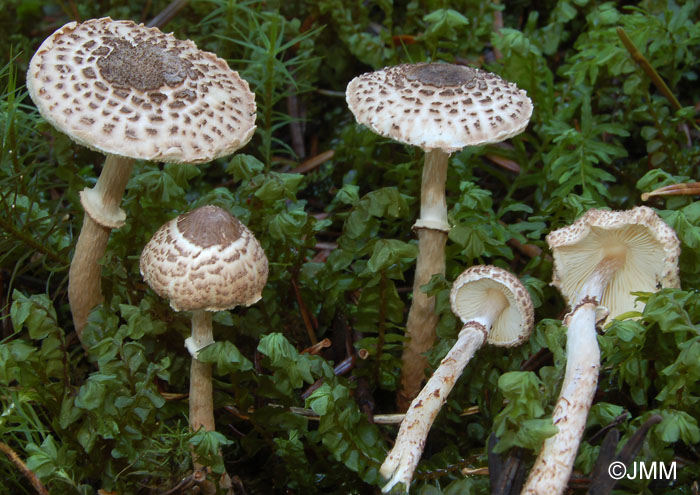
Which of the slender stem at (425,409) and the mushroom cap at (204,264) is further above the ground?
the mushroom cap at (204,264)

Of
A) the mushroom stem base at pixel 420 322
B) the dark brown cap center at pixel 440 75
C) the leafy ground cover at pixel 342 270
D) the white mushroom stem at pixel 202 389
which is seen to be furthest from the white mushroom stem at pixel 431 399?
the dark brown cap center at pixel 440 75

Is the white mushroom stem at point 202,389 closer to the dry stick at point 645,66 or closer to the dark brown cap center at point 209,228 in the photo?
the dark brown cap center at point 209,228

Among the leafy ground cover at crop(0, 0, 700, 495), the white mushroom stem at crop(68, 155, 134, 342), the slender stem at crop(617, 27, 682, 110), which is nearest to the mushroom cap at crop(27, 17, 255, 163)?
the white mushroom stem at crop(68, 155, 134, 342)

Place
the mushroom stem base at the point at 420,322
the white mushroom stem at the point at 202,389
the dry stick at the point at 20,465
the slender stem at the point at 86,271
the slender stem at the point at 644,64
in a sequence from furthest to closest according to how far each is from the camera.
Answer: the slender stem at the point at 644,64 < the mushroom stem base at the point at 420,322 < the slender stem at the point at 86,271 < the white mushroom stem at the point at 202,389 < the dry stick at the point at 20,465

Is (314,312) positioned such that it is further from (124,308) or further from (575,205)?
(575,205)

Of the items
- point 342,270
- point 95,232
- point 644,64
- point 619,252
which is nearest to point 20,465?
point 95,232

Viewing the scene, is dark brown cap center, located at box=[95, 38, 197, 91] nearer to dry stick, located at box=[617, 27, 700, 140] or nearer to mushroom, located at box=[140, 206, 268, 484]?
mushroom, located at box=[140, 206, 268, 484]

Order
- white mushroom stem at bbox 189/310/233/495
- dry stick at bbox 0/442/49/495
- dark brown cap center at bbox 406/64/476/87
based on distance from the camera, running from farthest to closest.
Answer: dark brown cap center at bbox 406/64/476/87 → white mushroom stem at bbox 189/310/233/495 → dry stick at bbox 0/442/49/495

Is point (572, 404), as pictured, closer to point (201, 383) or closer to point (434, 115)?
point (434, 115)
